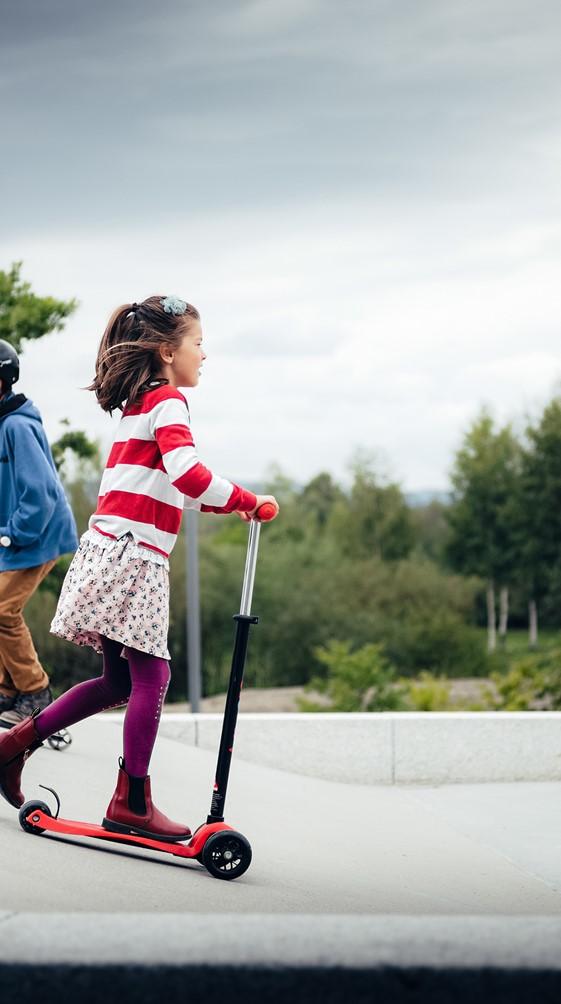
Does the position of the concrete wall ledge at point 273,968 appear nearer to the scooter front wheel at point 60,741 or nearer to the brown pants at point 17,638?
the brown pants at point 17,638

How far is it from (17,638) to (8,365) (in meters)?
1.19

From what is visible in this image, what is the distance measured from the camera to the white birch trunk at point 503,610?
50.4 m

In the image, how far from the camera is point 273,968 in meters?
1.94

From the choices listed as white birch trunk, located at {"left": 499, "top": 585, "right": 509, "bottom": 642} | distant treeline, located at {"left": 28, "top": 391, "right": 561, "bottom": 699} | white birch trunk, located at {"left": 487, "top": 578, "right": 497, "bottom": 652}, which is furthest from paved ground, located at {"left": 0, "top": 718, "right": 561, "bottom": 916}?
white birch trunk, located at {"left": 499, "top": 585, "right": 509, "bottom": 642}

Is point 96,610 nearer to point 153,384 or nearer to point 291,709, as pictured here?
point 153,384

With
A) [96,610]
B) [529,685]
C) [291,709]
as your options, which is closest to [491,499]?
[291,709]

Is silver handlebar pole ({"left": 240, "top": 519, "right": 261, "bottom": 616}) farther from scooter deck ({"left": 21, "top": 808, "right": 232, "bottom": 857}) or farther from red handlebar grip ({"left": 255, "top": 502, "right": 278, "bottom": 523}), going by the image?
scooter deck ({"left": 21, "top": 808, "right": 232, "bottom": 857})

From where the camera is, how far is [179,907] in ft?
10.4

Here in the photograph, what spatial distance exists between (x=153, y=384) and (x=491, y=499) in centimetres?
4690

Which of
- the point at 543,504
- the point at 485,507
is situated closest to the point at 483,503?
the point at 485,507

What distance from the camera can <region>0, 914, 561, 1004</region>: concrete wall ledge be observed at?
6.35 ft

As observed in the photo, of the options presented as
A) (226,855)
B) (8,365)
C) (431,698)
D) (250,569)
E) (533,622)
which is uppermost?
(8,365)

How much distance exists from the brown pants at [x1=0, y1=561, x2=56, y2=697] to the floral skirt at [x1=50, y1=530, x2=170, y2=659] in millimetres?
1349

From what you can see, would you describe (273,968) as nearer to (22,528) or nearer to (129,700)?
(129,700)
